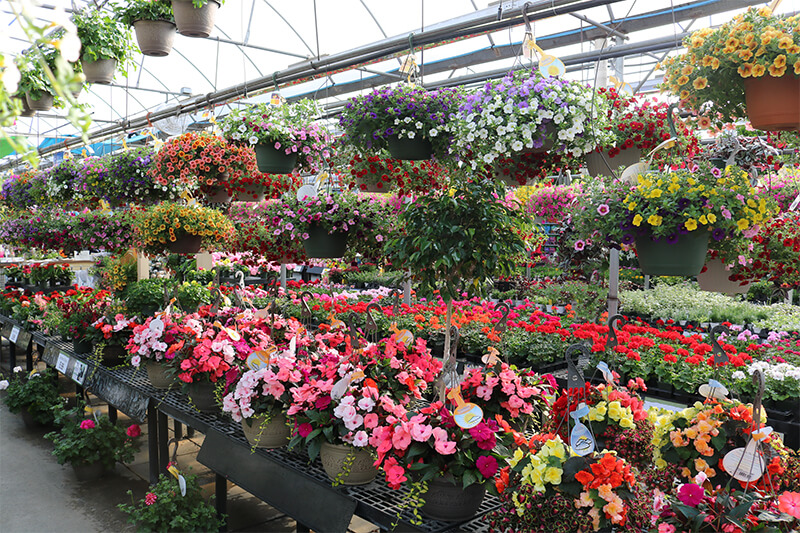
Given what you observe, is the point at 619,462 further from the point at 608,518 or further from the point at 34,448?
the point at 34,448

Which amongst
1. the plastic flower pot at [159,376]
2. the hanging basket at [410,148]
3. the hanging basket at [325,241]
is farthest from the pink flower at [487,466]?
the plastic flower pot at [159,376]

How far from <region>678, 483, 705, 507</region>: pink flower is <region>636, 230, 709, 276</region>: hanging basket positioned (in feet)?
2.70

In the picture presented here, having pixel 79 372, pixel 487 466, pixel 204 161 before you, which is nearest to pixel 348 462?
pixel 487 466

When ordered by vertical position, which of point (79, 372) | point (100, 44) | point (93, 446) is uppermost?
point (100, 44)

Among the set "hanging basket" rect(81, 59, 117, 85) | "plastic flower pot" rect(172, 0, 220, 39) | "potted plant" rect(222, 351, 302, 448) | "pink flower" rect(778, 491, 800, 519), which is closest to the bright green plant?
"plastic flower pot" rect(172, 0, 220, 39)

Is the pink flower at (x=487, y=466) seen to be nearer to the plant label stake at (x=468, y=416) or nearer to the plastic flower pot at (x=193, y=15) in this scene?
the plant label stake at (x=468, y=416)

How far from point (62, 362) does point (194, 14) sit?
252 centimetres

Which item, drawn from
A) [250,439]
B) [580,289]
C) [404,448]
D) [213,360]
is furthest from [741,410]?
[580,289]

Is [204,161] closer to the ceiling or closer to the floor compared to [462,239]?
closer to the ceiling

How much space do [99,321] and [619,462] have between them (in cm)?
325

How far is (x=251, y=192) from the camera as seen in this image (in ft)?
12.7

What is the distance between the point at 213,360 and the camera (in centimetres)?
267

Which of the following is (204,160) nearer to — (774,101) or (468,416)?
(468,416)

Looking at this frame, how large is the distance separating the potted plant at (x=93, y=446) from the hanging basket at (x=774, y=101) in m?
3.55
